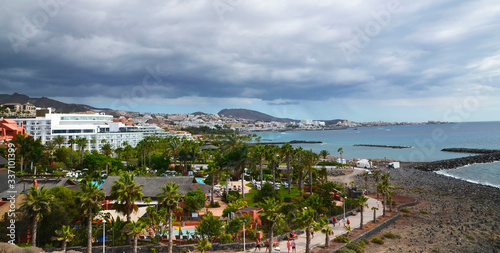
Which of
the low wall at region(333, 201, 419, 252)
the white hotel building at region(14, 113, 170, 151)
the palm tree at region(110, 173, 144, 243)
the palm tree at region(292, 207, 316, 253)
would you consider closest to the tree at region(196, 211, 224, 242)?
the palm tree at region(110, 173, 144, 243)

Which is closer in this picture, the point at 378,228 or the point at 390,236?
the point at 390,236

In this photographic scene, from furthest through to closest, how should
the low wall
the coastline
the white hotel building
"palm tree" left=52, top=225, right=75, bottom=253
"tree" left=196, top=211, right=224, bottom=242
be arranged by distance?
1. the white hotel building
2. the coastline
3. the low wall
4. "tree" left=196, top=211, right=224, bottom=242
5. "palm tree" left=52, top=225, right=75, bottom=253

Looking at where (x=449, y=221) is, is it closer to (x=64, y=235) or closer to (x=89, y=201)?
(x=89, y=201)

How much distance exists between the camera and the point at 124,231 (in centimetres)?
2252

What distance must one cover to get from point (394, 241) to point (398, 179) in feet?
133

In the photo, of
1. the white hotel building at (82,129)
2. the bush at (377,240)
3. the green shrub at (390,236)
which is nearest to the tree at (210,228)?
the bush at (377,240)

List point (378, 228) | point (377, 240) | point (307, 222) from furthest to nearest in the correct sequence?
point (378, 228) → point (377, 240) → point (307, 222)

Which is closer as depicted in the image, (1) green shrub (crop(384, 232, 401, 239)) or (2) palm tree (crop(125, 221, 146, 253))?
(2) palm tree (crop(125, 221, 146, 253))

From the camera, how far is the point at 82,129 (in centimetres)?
8719

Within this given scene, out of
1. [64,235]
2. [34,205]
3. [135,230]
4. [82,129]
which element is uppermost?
[82,129]

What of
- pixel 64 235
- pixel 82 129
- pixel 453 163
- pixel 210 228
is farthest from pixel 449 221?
pixel 82 129

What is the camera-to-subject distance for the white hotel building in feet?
262

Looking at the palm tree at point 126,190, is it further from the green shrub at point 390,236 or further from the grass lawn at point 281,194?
the green shrub at point 390,236

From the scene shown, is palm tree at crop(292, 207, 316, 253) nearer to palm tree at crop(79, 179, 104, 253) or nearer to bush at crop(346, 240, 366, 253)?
bush at crop(346, 240, 366, 253)
